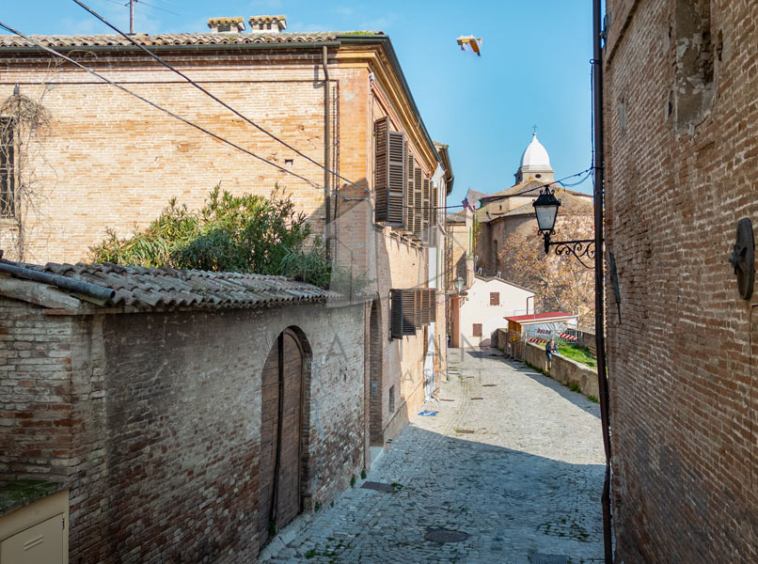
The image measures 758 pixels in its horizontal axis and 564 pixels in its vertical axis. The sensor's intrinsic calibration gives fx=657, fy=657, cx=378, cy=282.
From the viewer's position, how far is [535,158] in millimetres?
66750

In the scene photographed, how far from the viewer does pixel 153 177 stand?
12.3 m

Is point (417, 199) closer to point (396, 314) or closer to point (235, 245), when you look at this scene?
point (396, 314)

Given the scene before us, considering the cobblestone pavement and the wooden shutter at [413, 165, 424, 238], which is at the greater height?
the wooden shutter at [413, 165, 424, 238]

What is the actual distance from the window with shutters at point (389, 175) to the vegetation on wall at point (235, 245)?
173 cm

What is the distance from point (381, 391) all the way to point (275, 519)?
18.6 ft

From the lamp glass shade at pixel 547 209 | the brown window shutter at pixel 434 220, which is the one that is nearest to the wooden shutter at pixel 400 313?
the lamp glass shade at pixel 547 209

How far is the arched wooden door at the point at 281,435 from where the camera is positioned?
316 inches

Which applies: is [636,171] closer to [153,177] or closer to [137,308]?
[137,308]

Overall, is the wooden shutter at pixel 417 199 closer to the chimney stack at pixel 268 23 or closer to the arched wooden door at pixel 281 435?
the chimney stack at pixel 268 23

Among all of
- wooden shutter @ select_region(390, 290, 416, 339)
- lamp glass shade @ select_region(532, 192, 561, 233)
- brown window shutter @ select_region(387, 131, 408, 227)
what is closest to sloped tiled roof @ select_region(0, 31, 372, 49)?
brown window shutter @ select_region(387, 131, 408, 227)

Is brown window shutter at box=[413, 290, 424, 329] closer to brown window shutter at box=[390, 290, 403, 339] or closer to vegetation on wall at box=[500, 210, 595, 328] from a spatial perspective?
brown window shutter at box=[390, 290, 403, 339]

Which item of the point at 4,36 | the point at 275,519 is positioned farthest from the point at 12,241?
the point at 275,519

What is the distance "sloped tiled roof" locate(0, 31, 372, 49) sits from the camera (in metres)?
11.9

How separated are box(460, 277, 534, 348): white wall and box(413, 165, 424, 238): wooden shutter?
987 inches
